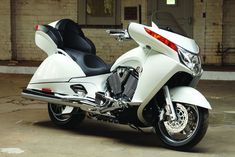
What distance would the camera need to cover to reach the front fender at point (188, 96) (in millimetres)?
5648

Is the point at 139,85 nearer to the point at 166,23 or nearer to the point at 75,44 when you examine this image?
the point at 166,23

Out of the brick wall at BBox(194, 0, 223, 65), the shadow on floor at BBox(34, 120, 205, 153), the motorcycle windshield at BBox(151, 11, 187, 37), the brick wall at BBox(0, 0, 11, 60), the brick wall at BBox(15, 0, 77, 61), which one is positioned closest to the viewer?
the motorcycle windshield at BBox(151, 11, 187, 37)

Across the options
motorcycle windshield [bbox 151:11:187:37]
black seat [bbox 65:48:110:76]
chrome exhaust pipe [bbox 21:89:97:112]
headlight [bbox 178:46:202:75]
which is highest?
motorcycle windshield [bbox 151:11:187:37]

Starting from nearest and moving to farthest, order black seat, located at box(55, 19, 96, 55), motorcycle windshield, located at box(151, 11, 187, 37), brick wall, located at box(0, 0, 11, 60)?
1. motorcycle windshield, located at box(151, 11, 187, 37)
2. black seat, located at box(55, 19, 96, 55)
3. brick wall, located at box(0, 0, 11, 60)

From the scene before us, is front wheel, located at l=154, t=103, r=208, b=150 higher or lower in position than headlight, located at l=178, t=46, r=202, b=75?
lower

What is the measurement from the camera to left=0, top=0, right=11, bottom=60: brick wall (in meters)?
14.6

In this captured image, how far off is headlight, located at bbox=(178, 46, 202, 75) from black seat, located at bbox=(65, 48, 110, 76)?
1.35 metres

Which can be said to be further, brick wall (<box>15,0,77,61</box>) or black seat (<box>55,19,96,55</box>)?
brick wall (<box>15,0,77,61</box>)

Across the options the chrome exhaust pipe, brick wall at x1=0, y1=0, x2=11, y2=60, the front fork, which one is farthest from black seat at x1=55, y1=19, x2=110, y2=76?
brick wall at x1=0, y1=0, x2=11, y2=60

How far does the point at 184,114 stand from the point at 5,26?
996cm

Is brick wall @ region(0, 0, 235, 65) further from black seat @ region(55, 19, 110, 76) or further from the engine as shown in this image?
the engine

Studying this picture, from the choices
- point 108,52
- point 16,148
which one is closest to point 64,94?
point 16,148

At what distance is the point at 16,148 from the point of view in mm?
6055

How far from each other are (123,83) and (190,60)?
0.96 metres
